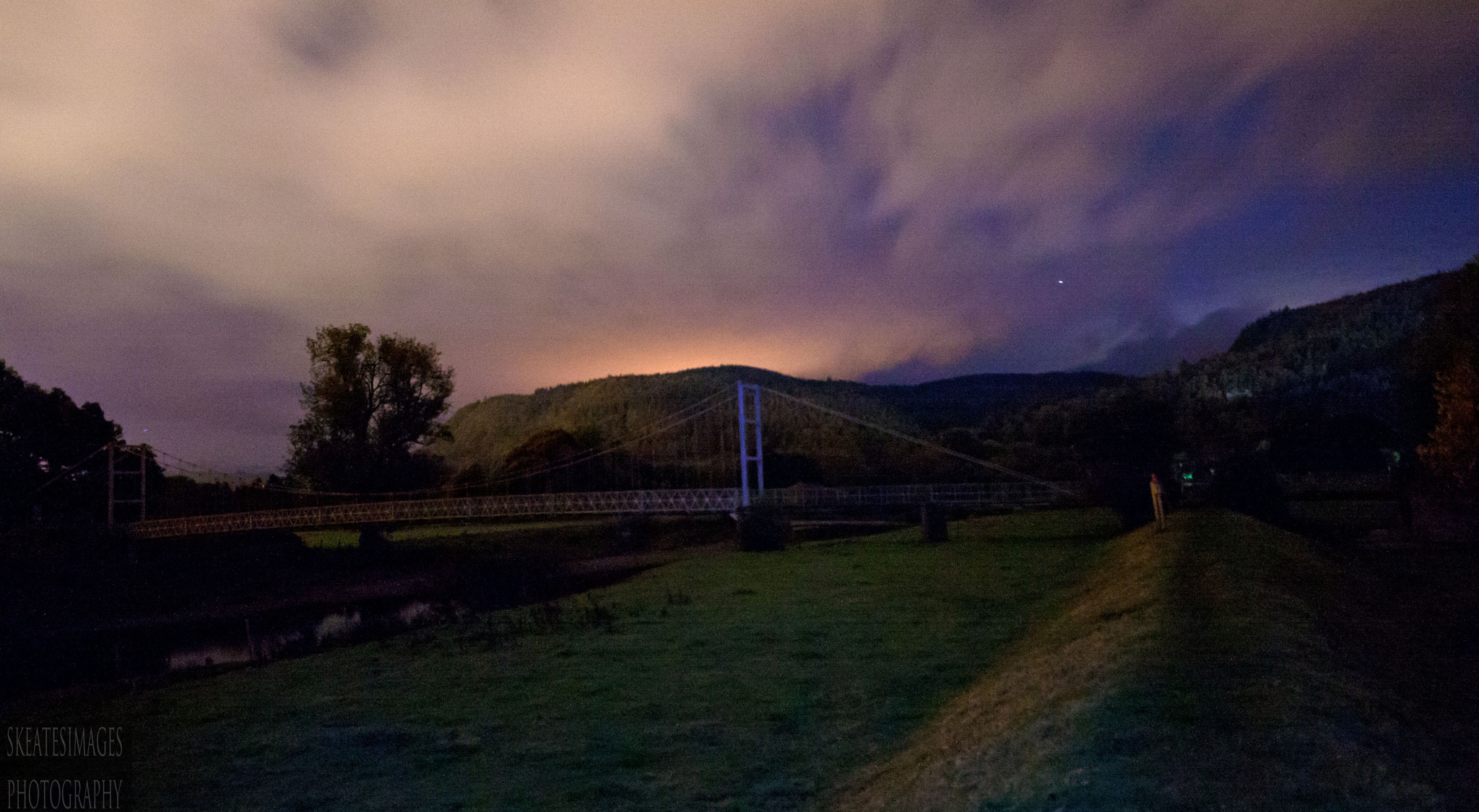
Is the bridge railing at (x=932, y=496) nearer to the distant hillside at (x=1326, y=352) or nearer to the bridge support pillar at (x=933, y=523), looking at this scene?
the bridge support pillar at (x=933, y=523)

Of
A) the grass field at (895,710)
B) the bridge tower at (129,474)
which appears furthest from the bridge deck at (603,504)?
the grass field at (895,710)

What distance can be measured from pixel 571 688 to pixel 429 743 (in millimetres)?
2692

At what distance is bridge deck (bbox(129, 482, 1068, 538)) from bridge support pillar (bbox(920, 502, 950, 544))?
28.9 inches

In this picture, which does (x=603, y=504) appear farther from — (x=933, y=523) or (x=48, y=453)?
(x=48, y=453)

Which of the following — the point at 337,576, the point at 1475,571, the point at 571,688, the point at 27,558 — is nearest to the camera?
the point at 571,688

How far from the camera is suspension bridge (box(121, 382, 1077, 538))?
4372 cm

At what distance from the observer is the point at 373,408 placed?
68125mm

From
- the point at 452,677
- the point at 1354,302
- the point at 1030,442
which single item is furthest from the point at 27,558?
the point at 1354,302

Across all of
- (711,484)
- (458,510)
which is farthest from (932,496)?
(458,510)

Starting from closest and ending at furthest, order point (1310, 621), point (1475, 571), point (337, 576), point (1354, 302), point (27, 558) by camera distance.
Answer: point (1310, 621) < point (1475, 571) < point (27, 558) < point (337, 576) < point (1354, 302)

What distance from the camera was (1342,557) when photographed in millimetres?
18156

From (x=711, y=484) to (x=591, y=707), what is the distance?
1924 inches

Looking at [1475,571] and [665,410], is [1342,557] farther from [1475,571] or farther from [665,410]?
[665,410]

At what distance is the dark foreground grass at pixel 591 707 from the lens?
25.8 feet
